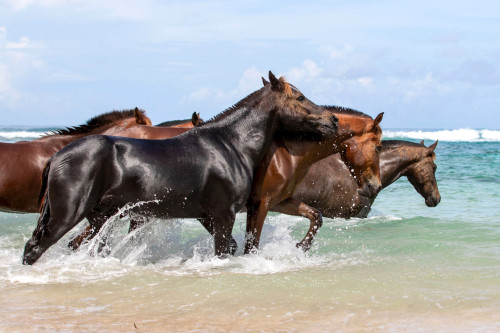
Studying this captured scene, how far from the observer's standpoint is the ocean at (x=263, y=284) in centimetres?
411

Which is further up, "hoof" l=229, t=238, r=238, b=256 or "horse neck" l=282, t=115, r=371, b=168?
"horse neck" l=282, t=115, r=371, b=168

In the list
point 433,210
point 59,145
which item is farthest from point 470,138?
point 59,145

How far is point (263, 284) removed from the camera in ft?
16.9

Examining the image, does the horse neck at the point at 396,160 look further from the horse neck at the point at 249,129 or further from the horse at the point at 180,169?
the horse neck at the point at 249,129

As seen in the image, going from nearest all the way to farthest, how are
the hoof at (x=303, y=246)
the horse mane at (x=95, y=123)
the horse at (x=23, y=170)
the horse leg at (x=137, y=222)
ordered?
1. the horse leg at (x=137, y=222)
2. the hoof at (x=303, y=246)
3. the horse at (x=23, y=170)
4. the horse mane at (x=95, y=123)

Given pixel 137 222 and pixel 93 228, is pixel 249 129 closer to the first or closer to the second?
pixel 137 222

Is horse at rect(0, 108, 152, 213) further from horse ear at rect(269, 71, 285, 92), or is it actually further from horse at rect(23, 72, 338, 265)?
horse ear at rect(269, 71, 285, 92)

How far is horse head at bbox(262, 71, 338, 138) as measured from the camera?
19.5ft

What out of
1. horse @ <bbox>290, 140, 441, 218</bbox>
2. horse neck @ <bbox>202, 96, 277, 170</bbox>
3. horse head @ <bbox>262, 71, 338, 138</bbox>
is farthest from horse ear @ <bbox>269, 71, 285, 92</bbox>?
horse @ <bbox>290, 140, 441, 218</bbox>

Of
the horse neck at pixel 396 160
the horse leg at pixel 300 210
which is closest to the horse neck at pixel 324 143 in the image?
the horse leg at pixel 300 210

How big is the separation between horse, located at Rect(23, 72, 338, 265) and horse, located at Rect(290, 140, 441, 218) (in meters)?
2.67

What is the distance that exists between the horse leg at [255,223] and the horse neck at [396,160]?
11.1 ft

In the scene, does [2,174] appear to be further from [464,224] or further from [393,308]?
[464,224]

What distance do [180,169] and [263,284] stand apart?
1.18 m
